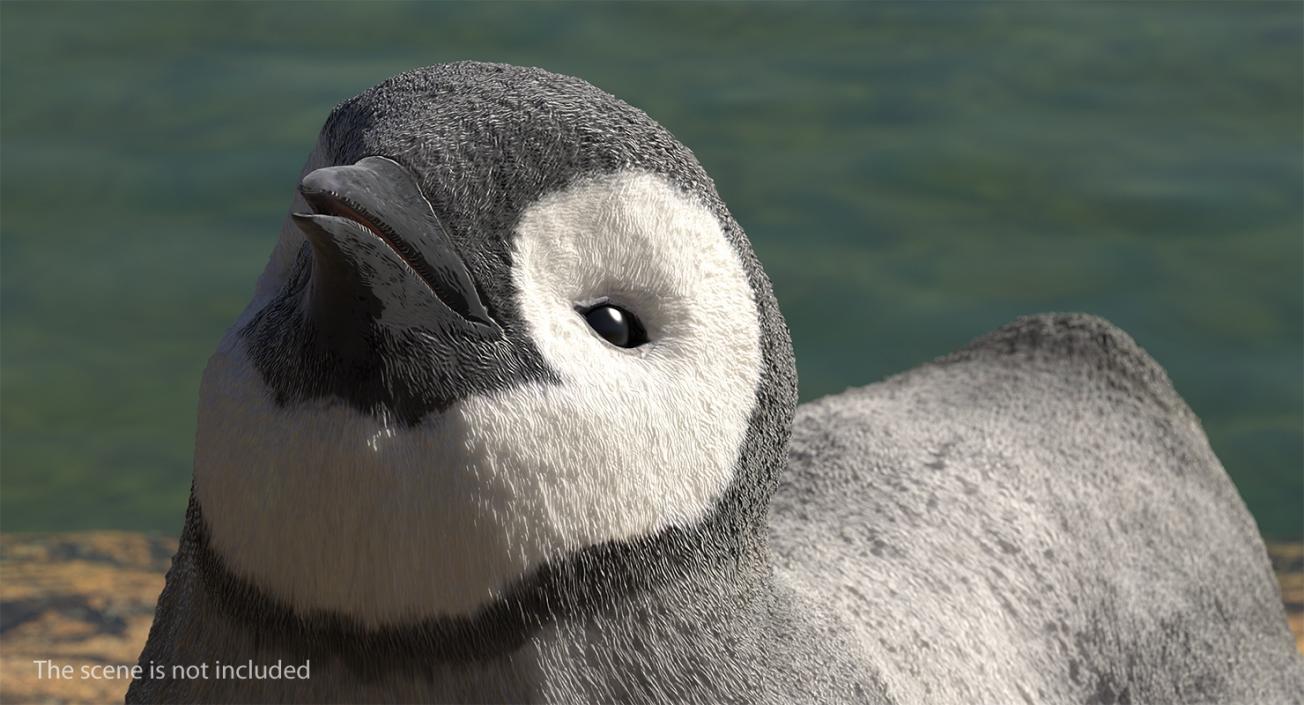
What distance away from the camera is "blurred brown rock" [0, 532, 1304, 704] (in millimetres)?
2990

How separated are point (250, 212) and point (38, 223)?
0.60m

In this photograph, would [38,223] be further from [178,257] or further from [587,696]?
[587,696]

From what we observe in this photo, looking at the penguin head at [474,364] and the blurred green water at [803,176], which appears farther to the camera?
the blurred green water at [803,176]

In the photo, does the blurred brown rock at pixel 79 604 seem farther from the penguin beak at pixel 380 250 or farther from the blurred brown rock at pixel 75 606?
the penguin beak at pixel 380 250

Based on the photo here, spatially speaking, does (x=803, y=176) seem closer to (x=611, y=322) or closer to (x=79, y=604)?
(x=79, y=604)

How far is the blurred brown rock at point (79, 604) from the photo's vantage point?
2990mm

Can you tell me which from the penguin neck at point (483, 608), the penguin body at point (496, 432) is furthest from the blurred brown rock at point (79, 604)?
the penguin neck at point (483, 608)

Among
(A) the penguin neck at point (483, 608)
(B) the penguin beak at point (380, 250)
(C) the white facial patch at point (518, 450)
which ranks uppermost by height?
(B) the penguin beak at point (380, 250)

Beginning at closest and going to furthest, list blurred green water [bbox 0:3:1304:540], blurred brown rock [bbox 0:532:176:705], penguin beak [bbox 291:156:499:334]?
penguin beak [bbox 291:156:499:334] → blurred brown rock [bbox 0:532:176:705] → blurred green water [bbox 0:3:1304:540]

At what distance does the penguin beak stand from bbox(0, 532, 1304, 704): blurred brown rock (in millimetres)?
1855

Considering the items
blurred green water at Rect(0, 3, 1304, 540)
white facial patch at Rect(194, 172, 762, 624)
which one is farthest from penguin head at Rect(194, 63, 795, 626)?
blurred green water at Rect(0, 3, 1304, 540)

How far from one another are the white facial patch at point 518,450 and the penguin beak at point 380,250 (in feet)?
0.21

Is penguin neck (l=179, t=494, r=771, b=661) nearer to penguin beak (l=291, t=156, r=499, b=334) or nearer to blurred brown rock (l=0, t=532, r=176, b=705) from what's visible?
penguin beak (l=291, t=156, r=499, b=334)

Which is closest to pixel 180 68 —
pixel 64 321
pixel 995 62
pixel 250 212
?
pixel 250 212
